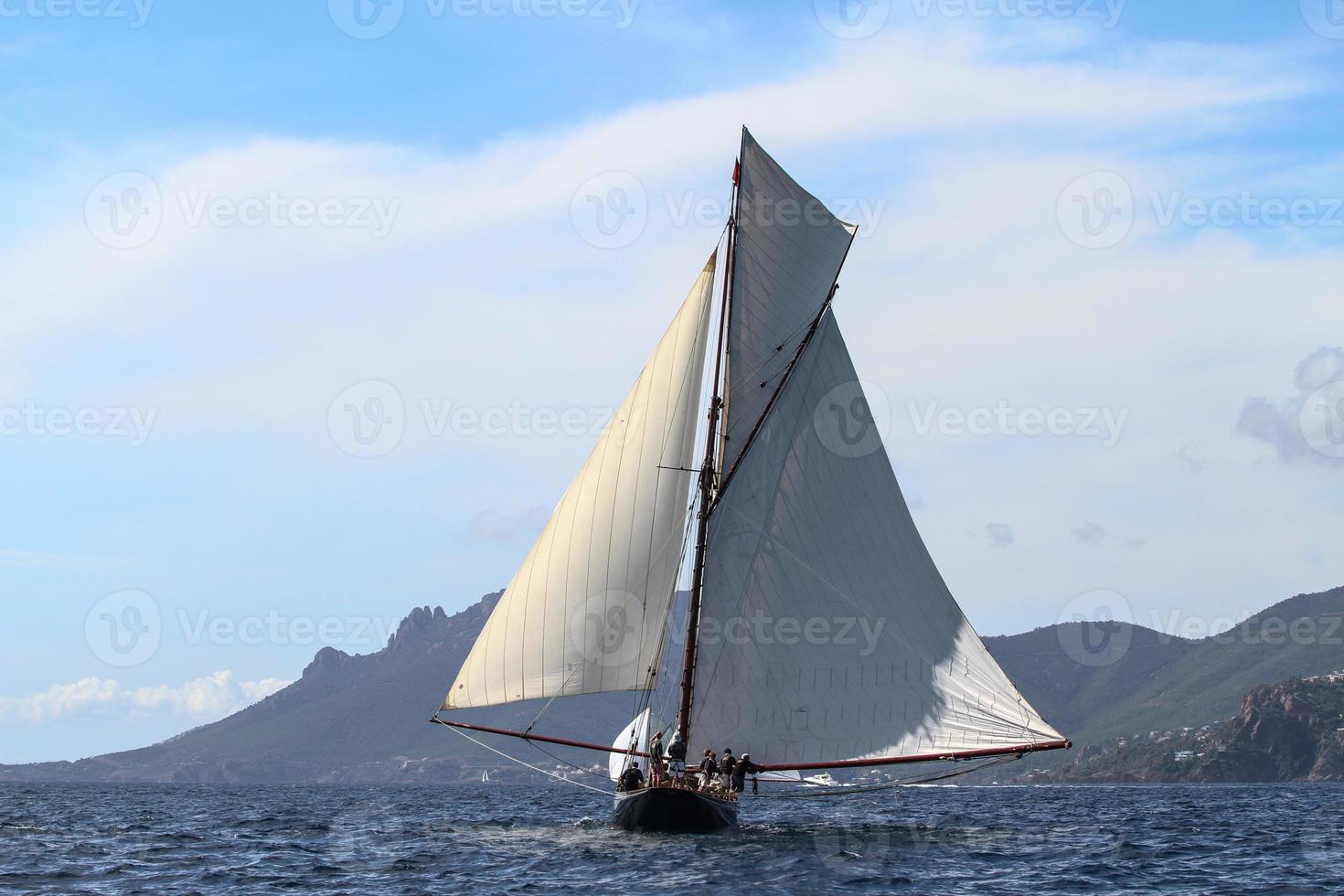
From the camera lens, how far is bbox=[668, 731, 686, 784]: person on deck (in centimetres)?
4206

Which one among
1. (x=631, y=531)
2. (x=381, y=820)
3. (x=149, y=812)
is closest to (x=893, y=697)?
(x=631, y=531)

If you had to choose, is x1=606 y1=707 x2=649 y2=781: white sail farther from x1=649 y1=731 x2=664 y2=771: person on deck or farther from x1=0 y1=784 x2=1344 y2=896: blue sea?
x1=0 y1=784 x2=1344 y2=896: blue sea

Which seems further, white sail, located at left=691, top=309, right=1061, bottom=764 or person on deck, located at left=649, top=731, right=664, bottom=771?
white sail, located at left=691, top=309, right=1061, bottom=764

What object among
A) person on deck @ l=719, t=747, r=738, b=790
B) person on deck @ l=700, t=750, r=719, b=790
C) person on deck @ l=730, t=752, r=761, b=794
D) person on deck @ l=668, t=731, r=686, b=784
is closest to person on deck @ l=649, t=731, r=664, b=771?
person on deck @ l=668, t=731, r=686, b=784

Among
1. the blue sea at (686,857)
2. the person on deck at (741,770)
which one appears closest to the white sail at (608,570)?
the person on deck at (741,770)

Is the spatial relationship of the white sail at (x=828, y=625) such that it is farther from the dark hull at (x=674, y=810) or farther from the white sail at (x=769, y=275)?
the dark hull at (x=674, y=810)

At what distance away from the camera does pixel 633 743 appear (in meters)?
43.8

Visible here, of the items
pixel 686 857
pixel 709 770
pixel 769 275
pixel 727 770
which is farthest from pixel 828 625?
pixel 769 275

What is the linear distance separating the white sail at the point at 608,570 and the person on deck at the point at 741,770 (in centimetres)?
362

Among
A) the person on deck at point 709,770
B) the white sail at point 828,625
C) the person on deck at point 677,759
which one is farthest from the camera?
the white sail at point 828,625

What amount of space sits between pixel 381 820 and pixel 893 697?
38.9 m

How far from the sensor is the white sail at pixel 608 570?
1601 inches

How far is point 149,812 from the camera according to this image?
85062 mm

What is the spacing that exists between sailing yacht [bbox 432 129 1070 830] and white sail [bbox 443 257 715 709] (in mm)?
56
